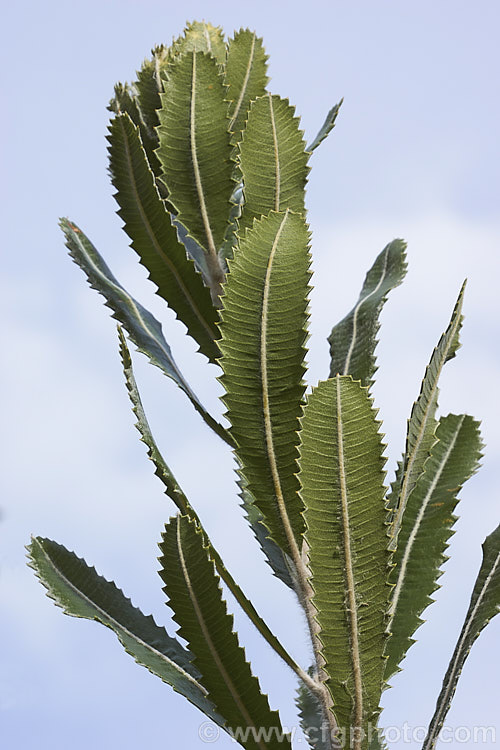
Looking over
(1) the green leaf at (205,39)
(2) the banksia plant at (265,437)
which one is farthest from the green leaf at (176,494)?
(1) the green leaf at (205,39)

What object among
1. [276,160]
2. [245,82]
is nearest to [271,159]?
[276,160]

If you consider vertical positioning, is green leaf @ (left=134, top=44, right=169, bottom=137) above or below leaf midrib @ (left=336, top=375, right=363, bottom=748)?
above

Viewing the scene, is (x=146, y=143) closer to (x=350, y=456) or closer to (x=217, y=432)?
(x=217, y=432)

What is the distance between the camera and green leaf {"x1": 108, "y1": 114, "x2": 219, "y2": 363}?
1.61 m

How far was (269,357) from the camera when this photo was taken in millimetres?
1370

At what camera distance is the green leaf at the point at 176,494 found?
1.48 m

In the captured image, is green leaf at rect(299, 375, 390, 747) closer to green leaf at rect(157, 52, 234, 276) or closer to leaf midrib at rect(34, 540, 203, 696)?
leaf midrib at rect(34, 540, 203, 696)

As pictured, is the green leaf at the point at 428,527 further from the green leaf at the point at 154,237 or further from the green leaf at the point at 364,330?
the green leaf at the point at 154,237

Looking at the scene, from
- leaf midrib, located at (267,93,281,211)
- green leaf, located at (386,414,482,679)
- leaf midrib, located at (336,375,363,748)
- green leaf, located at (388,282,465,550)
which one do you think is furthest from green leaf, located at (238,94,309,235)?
green leaf, located at (386,414,482,679)

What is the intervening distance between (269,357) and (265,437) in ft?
0.45

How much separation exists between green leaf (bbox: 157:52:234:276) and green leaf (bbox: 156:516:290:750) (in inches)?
28.3

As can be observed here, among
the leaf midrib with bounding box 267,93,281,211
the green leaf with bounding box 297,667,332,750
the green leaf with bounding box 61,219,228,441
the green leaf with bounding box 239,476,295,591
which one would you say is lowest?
the green leaf with bounding box 297,667,332,750

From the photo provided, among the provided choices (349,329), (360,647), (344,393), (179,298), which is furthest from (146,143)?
(360,647)

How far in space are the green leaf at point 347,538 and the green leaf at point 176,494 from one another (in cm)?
19
